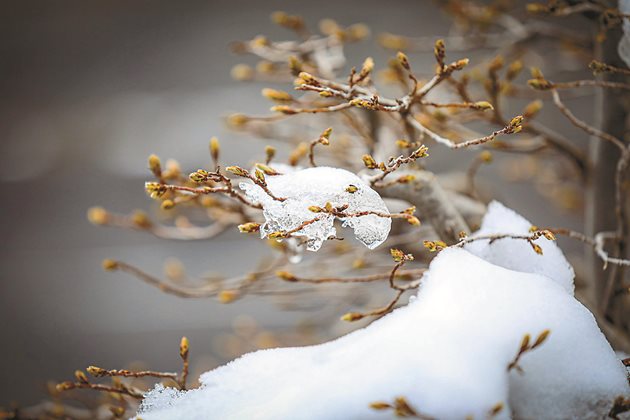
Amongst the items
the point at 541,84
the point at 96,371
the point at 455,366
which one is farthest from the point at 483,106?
→ the point at 96,371

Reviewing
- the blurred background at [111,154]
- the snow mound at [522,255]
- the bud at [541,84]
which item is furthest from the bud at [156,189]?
the blurred background at [111,154]

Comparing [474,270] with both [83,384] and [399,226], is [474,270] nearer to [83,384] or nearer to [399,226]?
[399,226]

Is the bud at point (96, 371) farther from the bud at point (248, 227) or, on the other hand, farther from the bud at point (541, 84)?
the bud at point (541, 84)

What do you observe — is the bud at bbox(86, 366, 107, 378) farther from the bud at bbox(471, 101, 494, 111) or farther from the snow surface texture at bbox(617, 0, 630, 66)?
the snow surface texture at bbox(617, 0, 630, 66)

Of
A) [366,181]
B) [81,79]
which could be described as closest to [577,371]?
[366,181]

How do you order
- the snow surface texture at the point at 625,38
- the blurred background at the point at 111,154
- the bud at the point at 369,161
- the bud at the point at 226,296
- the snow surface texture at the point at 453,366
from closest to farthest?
the snow surface texture at the point at 453,366 < the bud at the point at 369,161 < the snow surface texture at the point at 625,38 < the bud at the point at 226,296 < the blurred background at the point at 111,154

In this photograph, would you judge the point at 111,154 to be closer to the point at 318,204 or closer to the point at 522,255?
the point at 318,204

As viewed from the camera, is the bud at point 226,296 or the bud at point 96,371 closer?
the bud at point 96,371

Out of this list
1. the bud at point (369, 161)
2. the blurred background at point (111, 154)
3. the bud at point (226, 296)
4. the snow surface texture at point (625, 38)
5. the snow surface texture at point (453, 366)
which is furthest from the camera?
the blurred background at point (111, 154)
